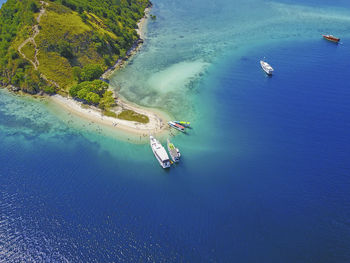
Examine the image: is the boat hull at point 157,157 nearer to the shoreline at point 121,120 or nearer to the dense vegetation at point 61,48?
the shoreline at point 121,120

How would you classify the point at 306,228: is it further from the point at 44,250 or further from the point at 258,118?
the point at 44,250

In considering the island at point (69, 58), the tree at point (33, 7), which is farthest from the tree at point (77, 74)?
the tree at point (33, 7)

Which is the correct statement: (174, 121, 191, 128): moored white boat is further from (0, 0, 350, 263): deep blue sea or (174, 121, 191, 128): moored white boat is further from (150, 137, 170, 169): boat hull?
(150, 137, 170, 169): boat hull

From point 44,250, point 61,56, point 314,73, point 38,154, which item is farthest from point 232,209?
point 61,56

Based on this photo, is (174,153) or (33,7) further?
(33,7)

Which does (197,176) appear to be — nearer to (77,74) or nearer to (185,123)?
(185,123)

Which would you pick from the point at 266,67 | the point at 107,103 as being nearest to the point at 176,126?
the point at 107,103
